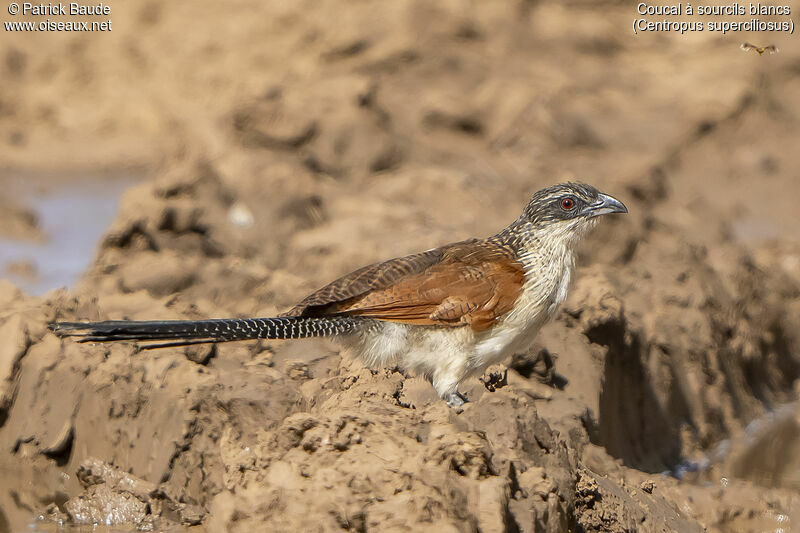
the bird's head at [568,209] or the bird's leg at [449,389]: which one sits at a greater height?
the bird's head at [568,209]

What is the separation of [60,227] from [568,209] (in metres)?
6.35

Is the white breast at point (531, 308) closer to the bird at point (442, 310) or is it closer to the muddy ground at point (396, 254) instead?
the bird at point (442, 310)

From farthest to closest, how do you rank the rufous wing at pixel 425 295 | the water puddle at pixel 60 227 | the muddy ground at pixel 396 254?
1. the water puddle at pixel 60 227
2. the rufous wing at pixel 425 295
3. the muddy ground at pixel 396 254

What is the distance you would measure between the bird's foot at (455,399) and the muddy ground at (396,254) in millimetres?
157

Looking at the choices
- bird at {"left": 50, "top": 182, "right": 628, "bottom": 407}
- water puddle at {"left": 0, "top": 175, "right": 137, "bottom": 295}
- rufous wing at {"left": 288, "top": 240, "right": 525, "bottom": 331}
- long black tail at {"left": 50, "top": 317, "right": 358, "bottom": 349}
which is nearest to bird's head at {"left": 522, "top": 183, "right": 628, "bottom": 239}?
bird at {"left": 50, "top": 182, "right": 628, "bottom": 407}

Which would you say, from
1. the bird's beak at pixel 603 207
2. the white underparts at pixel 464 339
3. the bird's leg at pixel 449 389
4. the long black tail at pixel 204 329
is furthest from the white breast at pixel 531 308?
the long black tail at pixel 204 329

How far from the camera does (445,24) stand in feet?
41.1

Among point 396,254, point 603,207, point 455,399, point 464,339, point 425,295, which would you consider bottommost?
point 455,399

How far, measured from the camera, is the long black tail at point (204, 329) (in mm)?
3971

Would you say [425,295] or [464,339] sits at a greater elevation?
[425,295]

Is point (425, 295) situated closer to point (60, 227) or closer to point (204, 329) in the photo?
point (204, 329)

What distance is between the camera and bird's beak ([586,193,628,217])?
5223mm

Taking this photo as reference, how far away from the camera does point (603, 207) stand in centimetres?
525

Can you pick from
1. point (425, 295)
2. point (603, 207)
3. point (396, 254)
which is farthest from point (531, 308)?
point (396, 254)
